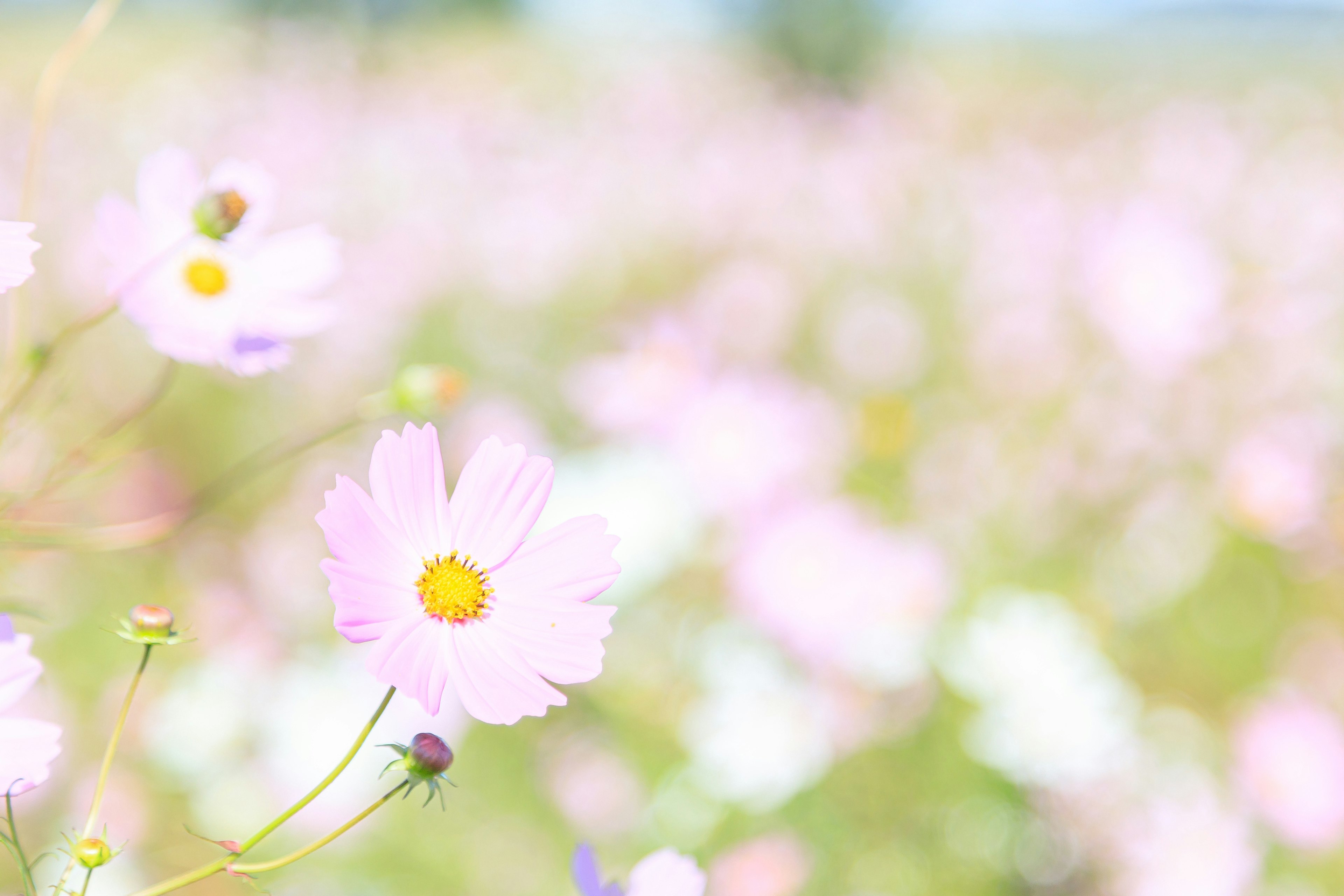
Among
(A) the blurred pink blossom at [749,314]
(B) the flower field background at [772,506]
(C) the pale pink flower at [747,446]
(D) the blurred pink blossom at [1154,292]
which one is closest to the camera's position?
(B) the flower field background at [772,506]

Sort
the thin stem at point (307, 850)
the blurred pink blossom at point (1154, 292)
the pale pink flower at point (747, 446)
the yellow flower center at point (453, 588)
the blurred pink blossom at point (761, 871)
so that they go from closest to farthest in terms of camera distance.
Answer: the thin stem at point (307, 850), the yellow flower center at point (453, 588), the blurred pink blossom at point (761, 871), the pale pink flower at point (747, 446), the blurred pink blossom at point (1154, 292)

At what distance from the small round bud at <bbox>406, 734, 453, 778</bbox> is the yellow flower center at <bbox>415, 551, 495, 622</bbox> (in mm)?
43

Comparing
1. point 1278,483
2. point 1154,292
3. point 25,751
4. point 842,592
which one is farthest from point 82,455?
point 1154,292

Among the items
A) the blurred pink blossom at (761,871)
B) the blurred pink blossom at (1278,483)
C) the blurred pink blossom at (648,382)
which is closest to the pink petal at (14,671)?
the blurred pink blossom at (761,871)

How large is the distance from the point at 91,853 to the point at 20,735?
0.04 meters

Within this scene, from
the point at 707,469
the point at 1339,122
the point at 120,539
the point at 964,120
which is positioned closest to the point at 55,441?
the point at 707,469

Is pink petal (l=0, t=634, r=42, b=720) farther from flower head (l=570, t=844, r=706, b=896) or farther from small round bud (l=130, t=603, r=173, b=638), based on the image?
flower head (l=570, t=844, r=706, b=896)

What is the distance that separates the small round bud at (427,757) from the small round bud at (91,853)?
8cm

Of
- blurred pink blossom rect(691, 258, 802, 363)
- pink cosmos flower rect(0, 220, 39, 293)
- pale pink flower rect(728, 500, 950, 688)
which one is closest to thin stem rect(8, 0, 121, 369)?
pink cosmos flower rect(0, 220, 39, 293)

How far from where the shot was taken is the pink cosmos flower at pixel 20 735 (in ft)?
0.82

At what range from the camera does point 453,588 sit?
348mm

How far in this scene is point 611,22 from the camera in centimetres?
1844

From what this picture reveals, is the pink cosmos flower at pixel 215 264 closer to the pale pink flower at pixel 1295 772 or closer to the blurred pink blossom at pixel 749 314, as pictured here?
the pale pink flower at pixel 1295 772

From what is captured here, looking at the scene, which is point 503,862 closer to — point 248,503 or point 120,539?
point 120,539
